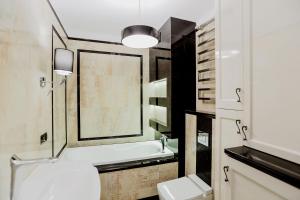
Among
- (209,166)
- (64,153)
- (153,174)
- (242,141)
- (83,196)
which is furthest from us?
(64,153)

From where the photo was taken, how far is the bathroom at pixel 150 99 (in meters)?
0.86

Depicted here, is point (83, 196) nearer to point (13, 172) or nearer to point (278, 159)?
point (13, 172)

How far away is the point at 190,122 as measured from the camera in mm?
2318

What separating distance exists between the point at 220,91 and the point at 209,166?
3.47 ft

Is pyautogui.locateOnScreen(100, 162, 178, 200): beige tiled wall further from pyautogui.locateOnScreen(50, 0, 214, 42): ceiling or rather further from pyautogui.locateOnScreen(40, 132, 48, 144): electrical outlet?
pyautogui.locateOnScreen(50, 0, 214, 42): ceiling

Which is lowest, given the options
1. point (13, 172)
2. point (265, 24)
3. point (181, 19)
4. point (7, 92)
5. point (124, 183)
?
point (124, 183)

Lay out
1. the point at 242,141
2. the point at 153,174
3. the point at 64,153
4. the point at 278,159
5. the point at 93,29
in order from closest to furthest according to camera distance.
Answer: the point at 278,159, the point at 242,141, the point at 153,174, the point at 64,153, the point at 93,29

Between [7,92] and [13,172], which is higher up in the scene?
[7,92]

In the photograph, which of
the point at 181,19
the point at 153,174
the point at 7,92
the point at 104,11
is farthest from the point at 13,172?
the point at 181,19

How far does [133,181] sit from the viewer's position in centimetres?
225

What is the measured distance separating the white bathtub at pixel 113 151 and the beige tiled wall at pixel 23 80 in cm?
87

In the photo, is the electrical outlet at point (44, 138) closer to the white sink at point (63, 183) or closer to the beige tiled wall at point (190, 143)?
the white sink at point (63, 183)

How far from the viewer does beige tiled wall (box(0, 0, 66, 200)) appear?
108 centimetres

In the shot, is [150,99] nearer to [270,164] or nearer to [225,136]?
[225,136]
